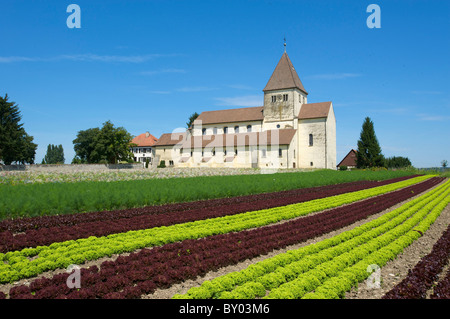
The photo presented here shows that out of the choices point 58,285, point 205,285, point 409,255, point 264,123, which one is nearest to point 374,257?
point 409,255

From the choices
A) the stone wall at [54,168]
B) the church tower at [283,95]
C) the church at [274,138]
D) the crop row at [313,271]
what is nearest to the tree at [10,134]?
the stone wall at [54,168]

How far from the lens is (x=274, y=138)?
2234 inches

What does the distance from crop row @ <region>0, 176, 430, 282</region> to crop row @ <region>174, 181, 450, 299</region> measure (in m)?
3.37

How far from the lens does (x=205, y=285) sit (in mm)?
6094

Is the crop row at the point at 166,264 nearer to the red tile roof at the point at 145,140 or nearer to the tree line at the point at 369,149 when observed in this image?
the tree line at the point at 369,149

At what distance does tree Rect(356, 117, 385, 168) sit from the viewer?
58.7 metres

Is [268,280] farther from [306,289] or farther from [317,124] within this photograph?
[317,124]

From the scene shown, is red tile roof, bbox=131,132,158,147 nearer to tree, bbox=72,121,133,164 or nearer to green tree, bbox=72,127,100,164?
green tree, bbox=72,127,100,164

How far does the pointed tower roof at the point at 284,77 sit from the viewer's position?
60.1 m

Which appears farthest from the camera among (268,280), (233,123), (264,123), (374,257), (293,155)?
(233,123)

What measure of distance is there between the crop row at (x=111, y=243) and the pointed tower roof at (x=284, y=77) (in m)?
49.0

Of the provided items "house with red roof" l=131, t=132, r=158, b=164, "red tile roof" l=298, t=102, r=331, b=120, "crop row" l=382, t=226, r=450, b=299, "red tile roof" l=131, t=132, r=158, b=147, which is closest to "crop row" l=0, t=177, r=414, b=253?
"crop row" l=382, t=226, r=450, b=299

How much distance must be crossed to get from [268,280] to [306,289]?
734mm
